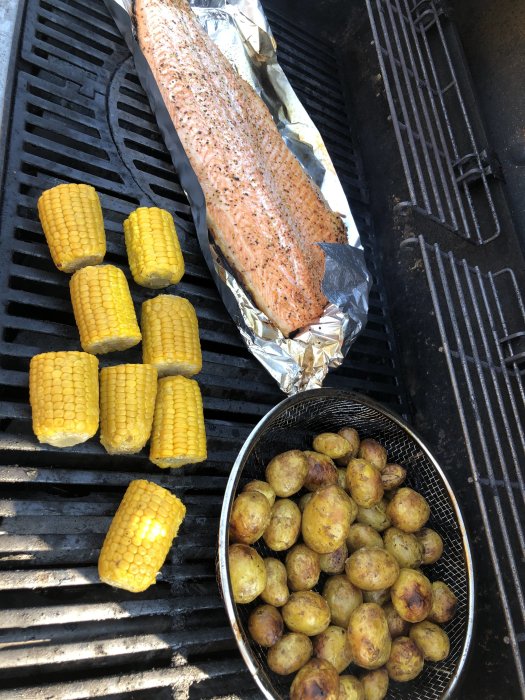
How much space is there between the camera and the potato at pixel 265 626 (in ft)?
5.59

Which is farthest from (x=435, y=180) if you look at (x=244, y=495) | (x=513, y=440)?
(x=244, y=495)

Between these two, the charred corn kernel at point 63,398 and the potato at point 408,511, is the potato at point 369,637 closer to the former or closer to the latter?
the potato at point 408,511

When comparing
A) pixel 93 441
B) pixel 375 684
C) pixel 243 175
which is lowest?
pixel 375 684

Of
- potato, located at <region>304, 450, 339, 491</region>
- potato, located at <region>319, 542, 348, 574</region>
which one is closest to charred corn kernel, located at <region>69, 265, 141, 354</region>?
potato, located at <region>304, 450, 339, 491</region>

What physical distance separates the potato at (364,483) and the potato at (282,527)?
238mm

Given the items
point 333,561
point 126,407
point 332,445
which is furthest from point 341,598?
point 126,407

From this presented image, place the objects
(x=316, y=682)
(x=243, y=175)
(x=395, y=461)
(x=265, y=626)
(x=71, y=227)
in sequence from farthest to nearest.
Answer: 1. (x=243, y=175)
2. (x=395, y=461)
3. (x=71, y=227)
4. (x=265, y=626)
5. (x=316, y=682)

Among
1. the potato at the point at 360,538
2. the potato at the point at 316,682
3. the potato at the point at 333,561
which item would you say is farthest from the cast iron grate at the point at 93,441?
the potato at the point at 360,538

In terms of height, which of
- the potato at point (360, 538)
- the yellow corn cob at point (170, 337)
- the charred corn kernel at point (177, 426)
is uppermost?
the yellow corn cob at point (170, 337)

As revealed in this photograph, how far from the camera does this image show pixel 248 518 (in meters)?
1.73

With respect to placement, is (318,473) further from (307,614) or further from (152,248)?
(152,248)

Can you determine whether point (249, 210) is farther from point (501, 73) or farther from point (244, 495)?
point (501, 73)

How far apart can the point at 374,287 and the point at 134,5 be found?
5.82 ft

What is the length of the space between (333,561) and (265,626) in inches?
13.1
